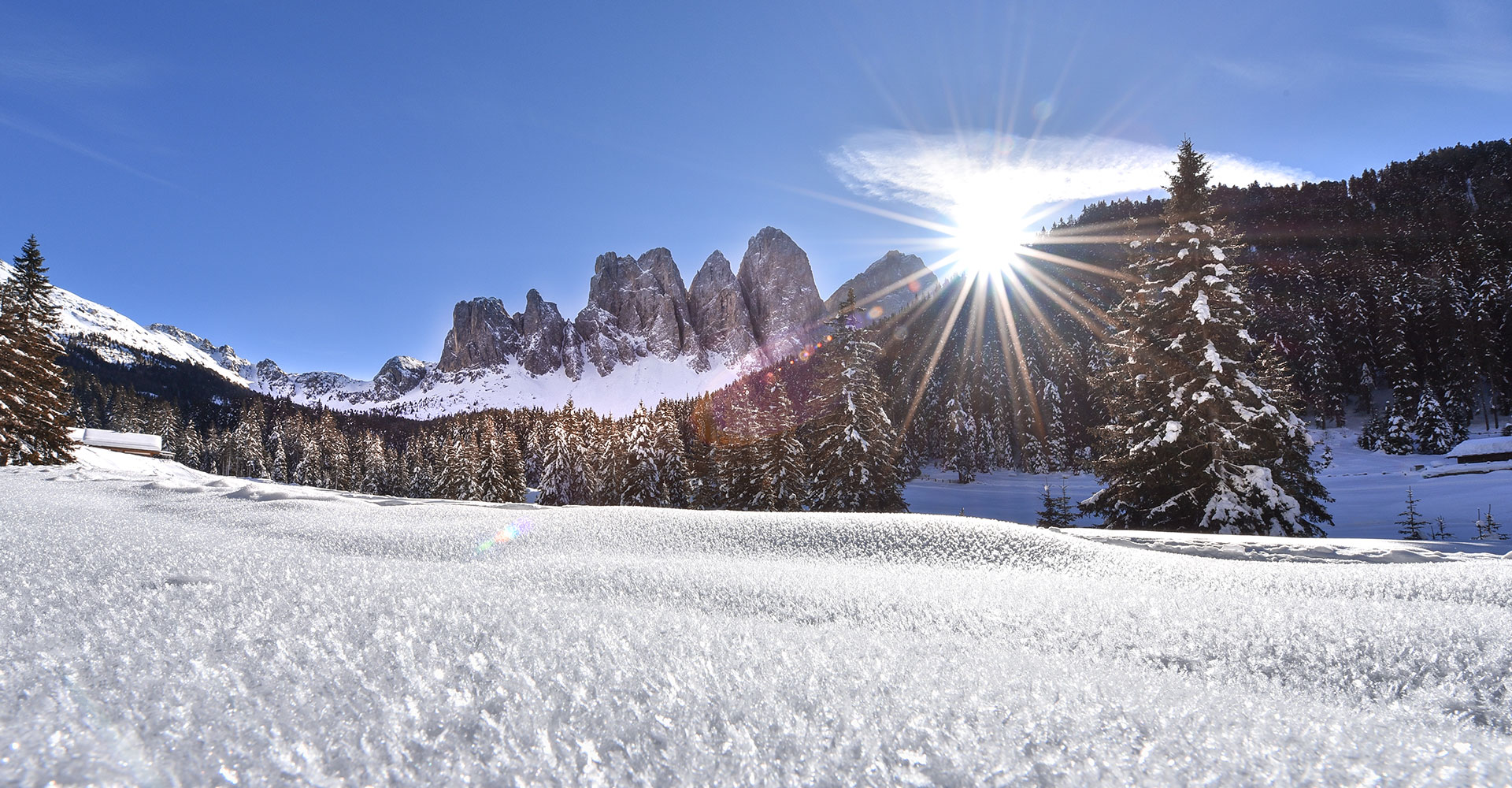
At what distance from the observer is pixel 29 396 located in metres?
15.6

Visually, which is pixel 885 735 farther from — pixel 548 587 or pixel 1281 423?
pixel 1281 423

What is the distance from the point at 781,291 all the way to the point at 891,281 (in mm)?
34398

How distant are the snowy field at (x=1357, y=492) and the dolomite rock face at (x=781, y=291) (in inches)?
4031

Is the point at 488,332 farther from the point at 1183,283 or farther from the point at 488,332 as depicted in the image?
the point at 1183,283

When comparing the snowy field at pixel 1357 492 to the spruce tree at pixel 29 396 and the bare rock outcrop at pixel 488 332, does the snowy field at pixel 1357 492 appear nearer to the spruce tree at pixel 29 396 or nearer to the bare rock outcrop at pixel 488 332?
the spruce tree at pixel 29 396

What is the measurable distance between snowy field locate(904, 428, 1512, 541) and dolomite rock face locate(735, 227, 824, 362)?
102397 mm

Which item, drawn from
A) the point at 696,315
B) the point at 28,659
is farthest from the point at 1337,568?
the point at 696,315

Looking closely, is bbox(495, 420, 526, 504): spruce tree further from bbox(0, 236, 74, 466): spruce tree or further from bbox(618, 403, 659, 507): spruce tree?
bbox(0, 236, 74, 466): spruce tree

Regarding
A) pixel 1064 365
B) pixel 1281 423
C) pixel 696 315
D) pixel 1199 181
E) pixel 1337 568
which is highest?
pixel 696 315

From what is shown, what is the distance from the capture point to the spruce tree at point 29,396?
14484 millimetres

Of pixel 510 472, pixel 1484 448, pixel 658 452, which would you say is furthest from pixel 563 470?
pixel 1484 448

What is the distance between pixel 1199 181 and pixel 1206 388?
4917 mm

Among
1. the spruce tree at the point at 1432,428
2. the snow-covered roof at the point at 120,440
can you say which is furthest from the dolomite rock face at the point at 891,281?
the snow-covered roof at the point at 120,440

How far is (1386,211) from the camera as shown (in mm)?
96312
